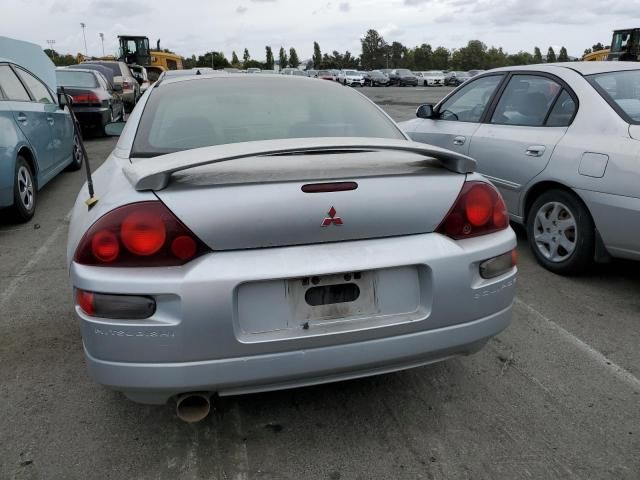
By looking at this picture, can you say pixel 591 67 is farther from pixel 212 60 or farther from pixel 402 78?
pixel 212 60

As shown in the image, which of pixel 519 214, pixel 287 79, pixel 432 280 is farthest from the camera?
pixel 519 214

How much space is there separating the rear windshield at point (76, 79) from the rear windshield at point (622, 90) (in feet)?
34.9

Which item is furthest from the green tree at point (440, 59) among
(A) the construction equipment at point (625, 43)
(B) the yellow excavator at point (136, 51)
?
(A) the construction equipment at point (625, 43)

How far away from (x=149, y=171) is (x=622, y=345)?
2.68m

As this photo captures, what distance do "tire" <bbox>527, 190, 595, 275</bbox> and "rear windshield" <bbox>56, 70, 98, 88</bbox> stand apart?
10502mm

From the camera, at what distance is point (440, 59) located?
93.0 metres

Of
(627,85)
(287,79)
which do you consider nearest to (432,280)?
(287,79)

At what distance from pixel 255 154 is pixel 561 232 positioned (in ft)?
9.37

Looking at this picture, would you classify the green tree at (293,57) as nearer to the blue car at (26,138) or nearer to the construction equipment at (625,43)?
the construction equipment at (625,43)

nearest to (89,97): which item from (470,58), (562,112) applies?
(562,112)

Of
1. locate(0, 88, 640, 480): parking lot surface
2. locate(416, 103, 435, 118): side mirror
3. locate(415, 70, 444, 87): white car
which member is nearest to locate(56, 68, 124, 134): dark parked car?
locate(416, 103, 435, 118): side mirror

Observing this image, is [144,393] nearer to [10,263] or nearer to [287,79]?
[287,79]

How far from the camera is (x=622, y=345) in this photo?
309 centimetres

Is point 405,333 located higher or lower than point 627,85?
lower
